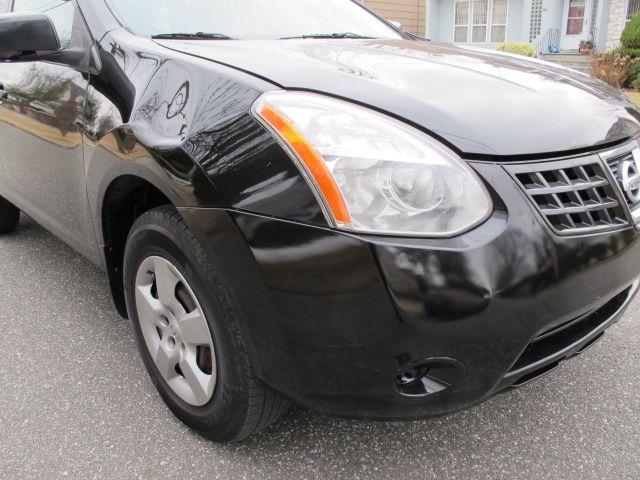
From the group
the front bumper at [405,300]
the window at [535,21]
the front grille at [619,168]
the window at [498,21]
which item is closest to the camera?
the front bumper at [405,300]

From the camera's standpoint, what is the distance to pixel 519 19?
57.3 ft

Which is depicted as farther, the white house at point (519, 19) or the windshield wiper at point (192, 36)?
the white house at point (519, 19)

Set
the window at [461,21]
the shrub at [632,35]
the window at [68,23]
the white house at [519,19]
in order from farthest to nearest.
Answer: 1. the window at [461,21]
2. the white house at [519,19]
3. the shrub at [632,35]
4. the window at [68,23]

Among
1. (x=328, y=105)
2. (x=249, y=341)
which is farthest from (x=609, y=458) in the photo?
(x=328, y=105)

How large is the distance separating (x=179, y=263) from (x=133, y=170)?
335 millimetres

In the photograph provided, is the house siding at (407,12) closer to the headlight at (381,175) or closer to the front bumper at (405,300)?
the headlight at (381,175)

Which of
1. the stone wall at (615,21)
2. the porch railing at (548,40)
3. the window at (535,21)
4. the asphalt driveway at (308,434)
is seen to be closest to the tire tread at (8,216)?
the asphalt driveway at (308,434)

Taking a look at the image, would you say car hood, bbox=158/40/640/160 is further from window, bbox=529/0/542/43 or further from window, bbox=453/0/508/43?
window, bbox=453/0/508/43

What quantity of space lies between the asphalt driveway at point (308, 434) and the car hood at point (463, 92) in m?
1.01

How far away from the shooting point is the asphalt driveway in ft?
5.74

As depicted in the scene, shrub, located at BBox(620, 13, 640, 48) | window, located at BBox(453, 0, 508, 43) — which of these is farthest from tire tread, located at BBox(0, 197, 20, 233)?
window, located at BBox(453, 0, 508, 43)

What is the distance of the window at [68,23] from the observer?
210cm

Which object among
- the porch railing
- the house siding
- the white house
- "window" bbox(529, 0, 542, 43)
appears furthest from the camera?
"window" bbox(529, 0, 542, 43)

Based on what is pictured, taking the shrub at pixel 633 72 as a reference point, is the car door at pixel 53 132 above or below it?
above
